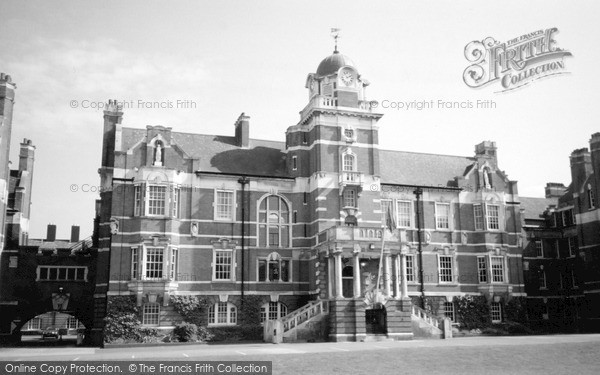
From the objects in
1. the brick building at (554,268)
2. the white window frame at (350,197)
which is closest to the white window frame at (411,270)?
the white window frame at (350,197)

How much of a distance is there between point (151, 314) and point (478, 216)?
29.5m

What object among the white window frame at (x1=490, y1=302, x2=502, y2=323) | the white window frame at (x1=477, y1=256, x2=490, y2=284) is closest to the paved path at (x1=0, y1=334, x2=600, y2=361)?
the white window frame at (x1=490, y1=302, x2=502, y2=323)

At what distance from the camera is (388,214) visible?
142 ft

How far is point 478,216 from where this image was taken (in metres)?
53.6

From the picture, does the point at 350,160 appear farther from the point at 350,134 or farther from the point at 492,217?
the point at 492,217

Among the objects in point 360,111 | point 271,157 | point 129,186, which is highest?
point 360,111

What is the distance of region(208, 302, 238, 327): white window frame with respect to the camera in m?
44.8

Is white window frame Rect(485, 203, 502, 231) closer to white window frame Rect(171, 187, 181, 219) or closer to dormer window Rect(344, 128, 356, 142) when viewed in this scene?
dormer window Rect(344, 128, 356, 142)

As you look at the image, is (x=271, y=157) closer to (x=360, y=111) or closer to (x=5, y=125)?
(x=360, y=111)

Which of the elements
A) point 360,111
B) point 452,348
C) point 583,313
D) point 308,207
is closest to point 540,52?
point 452,348

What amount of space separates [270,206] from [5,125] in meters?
22.4

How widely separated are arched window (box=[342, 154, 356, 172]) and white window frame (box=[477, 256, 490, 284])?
14.5 meters

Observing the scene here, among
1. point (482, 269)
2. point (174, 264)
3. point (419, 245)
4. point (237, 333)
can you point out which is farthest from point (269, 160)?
point (482, 269)

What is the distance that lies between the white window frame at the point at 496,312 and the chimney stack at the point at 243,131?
25.6 m
